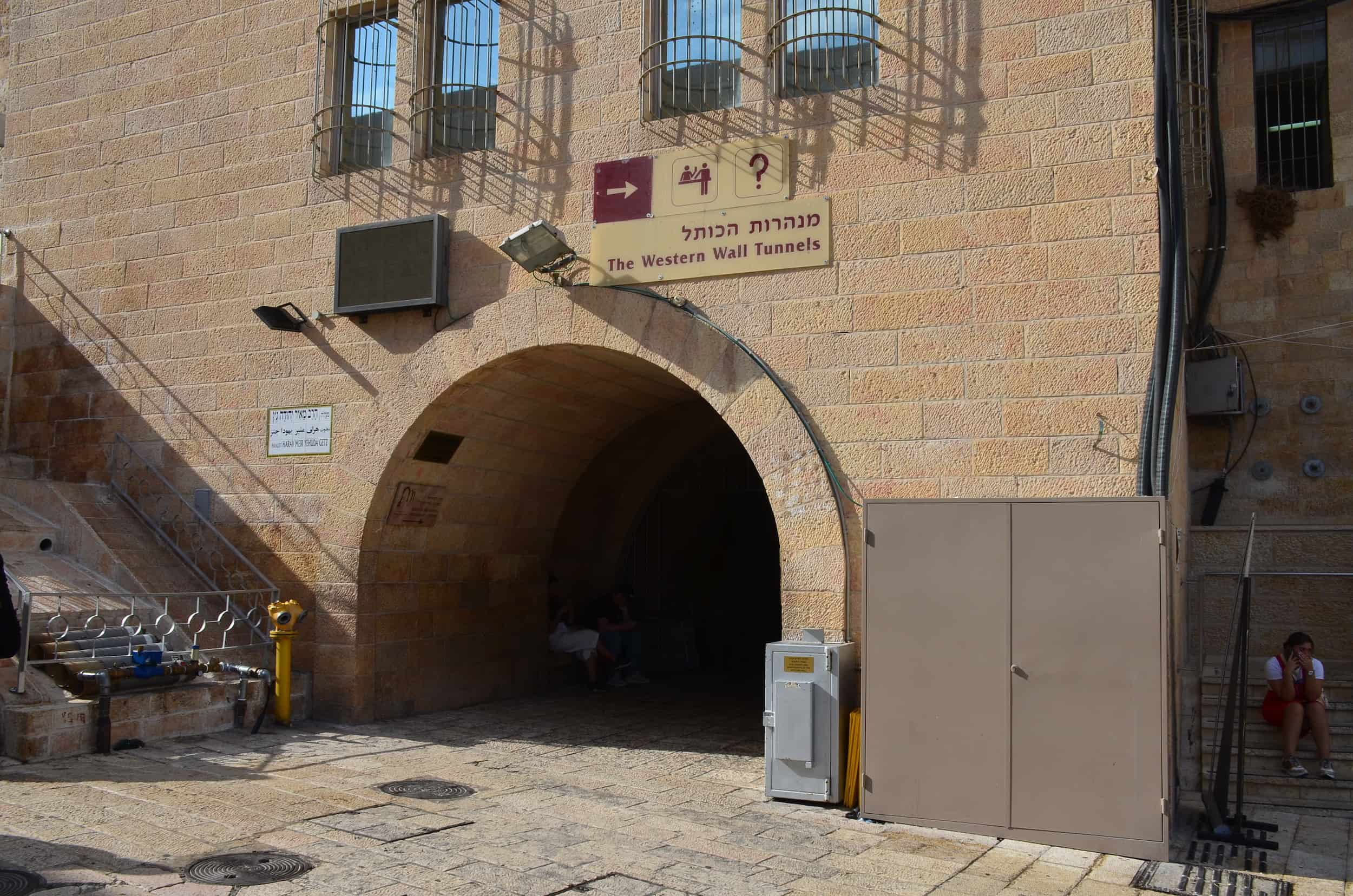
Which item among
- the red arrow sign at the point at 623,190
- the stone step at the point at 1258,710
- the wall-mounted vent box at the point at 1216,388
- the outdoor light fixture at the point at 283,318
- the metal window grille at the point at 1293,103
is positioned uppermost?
the metal window grille at the point at 1293,103

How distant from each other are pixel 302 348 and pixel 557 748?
3730mm

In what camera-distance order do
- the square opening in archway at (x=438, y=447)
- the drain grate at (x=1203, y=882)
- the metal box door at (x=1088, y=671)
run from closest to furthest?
the drain grate at (x=1203, y=882) < the metal box door at (x=1088, y=671) < the square opening in archway at (x=438, y=447)

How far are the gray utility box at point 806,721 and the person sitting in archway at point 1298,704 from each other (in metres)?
2.76

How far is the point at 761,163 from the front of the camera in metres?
7.36

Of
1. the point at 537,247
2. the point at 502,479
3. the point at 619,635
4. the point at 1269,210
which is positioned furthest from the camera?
the point at 619,635

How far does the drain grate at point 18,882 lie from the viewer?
4.34m

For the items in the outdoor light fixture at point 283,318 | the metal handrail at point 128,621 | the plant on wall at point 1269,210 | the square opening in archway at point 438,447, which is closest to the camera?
the metal handrail at point 128,621

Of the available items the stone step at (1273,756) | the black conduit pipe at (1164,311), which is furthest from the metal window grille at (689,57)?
the stone step at (1273,756)

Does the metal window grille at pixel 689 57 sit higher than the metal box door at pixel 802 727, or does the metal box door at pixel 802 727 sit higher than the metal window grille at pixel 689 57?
the metal window grille at pixel 689 57

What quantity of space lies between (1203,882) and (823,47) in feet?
17.5

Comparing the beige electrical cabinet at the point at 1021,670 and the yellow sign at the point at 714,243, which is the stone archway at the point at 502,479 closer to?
the yellow sign at the point at 714,243

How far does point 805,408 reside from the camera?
7066 mm

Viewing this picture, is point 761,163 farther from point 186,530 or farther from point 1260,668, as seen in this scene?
point 186,530

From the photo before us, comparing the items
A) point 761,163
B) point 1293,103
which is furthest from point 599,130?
point 1293,103
